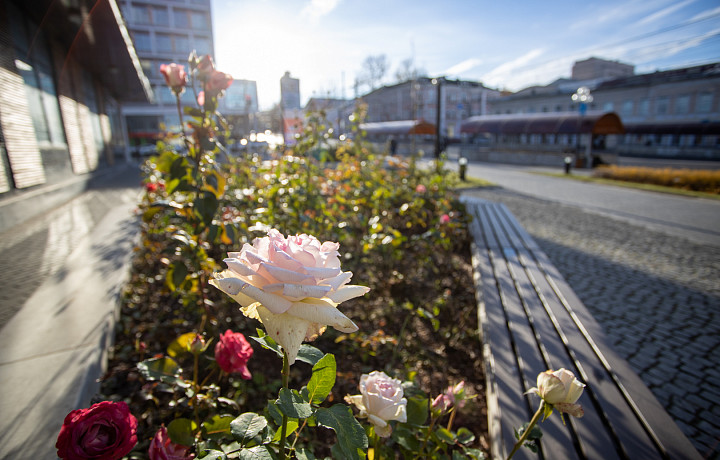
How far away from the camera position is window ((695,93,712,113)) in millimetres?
29625

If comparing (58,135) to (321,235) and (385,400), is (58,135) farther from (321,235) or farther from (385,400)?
(385,400)

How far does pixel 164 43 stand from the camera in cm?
3009

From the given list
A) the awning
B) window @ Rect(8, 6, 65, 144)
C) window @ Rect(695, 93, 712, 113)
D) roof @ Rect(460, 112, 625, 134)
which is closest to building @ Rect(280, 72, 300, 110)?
window @ Rect(8, 6, 65, 144)

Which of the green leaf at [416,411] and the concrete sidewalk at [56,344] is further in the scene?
the concrete sidewalk at [56,344]

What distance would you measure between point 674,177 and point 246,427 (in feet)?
52.1

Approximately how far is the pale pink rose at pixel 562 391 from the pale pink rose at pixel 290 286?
1.87ft

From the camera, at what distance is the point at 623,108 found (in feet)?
115

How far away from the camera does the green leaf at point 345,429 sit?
2.25ft

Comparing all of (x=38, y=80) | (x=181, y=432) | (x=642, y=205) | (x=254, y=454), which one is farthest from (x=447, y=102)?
(x=254, y=454)

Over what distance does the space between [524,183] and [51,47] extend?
1412 cm

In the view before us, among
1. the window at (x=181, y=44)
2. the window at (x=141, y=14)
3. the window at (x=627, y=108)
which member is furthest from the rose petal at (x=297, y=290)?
the window at (x=627, y=108)

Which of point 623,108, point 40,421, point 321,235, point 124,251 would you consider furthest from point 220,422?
point 623,108

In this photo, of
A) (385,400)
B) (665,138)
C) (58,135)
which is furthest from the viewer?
(665,138)

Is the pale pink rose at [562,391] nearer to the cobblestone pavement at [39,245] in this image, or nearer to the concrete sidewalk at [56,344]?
the concrete sidewalk at [56,344]
